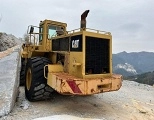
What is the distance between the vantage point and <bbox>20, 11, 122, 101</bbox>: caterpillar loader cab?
5768 millimetres

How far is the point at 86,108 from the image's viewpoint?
677 cm

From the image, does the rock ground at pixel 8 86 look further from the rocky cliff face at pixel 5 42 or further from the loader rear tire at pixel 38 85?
the rocky cliff face at pixel 5 42

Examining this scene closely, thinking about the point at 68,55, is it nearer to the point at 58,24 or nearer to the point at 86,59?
the point at 86,59

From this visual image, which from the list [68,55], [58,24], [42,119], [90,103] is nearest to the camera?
[42,119]

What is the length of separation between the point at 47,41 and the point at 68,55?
202cm

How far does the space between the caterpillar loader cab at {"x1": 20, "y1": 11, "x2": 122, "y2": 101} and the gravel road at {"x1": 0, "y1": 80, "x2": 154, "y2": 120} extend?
410 millimetres

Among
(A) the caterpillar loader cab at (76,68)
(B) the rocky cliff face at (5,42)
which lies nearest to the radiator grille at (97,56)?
(A) the caterpillar loader cab at (76,68)

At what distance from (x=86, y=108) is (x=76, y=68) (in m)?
1.34

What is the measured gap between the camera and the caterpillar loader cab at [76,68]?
5.77 metres

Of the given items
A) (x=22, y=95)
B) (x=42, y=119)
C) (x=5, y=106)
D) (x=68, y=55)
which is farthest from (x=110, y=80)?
(x=22, y=95)

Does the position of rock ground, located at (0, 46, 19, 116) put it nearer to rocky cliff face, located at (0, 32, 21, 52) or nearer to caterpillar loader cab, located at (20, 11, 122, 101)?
caterpillar loader cab, located at (20, 11, 122, 101)

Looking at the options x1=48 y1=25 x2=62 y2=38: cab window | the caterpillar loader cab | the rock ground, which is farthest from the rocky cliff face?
the caterpillar loader cab

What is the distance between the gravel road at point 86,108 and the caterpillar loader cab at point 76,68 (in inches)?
16.1

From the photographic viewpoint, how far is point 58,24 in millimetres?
8555
